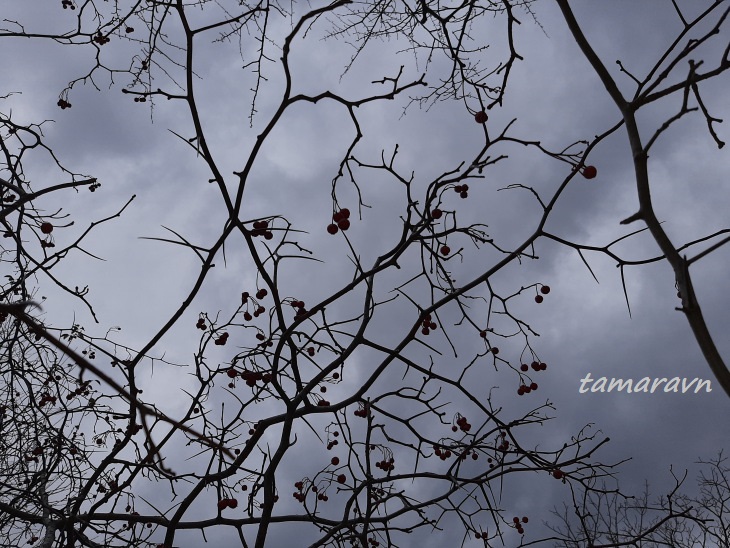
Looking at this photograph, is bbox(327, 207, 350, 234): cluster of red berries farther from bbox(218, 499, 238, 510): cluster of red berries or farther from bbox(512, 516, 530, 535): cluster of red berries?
bbox(512, 516, 530, 535): cluster of red berries

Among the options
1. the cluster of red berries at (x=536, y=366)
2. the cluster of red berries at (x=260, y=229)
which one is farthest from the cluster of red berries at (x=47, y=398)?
the cluster of red berries at (x=536, y=366)

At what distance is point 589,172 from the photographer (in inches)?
128

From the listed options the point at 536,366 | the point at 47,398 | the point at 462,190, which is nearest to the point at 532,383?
the point at 536,366

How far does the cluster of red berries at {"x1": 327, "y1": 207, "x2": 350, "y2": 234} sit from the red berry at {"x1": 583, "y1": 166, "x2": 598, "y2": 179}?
110cm

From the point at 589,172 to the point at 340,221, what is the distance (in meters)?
1.16

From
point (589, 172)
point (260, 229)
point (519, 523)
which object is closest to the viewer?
point (260, 229)

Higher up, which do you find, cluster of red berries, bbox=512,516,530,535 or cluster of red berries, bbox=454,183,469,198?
cluster of red berries, bbox=454,183,469,198

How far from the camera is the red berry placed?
3.25 metres

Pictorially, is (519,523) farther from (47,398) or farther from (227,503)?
(47,398)

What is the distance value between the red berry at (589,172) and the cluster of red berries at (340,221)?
3.60 feet

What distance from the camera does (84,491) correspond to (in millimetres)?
3418

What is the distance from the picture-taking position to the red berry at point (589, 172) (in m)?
3.25

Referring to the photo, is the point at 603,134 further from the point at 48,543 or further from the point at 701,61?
the point at 48,543

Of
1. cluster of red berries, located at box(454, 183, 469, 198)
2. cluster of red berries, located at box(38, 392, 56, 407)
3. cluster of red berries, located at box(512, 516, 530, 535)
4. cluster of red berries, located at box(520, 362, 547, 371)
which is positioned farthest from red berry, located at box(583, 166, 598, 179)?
cluster of red berries, located at box(38, 392, 56, 407)
